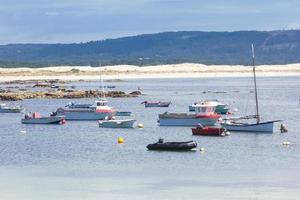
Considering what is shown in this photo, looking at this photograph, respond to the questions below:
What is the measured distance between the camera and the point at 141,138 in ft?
174

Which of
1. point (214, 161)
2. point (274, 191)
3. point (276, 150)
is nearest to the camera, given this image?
point (274, 191)

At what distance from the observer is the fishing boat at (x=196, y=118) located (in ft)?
194

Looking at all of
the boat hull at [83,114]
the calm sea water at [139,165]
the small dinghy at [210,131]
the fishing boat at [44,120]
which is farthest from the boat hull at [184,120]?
the fishing boat at [44,120]

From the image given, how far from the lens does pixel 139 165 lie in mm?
40031

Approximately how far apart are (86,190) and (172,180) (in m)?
3.84

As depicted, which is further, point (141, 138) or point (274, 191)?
point (141, 138)

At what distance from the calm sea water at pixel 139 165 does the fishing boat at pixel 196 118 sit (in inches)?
35.1

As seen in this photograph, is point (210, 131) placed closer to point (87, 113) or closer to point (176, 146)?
point (176, 146)

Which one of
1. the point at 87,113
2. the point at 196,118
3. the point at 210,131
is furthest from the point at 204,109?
the point at 87,113

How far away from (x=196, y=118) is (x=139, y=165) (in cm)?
2014

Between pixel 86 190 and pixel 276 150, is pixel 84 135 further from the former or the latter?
pixel 86 190

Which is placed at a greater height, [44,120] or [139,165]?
[44,120]

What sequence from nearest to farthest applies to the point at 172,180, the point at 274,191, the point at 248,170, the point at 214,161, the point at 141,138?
1. the point at 274,191
2. the point at 172,180
3. the point at 248,170
4. the point at 214,161
5. the point at 141,138

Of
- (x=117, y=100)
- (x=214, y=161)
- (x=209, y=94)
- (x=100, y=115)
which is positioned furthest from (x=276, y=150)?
(x=209, y=94)
